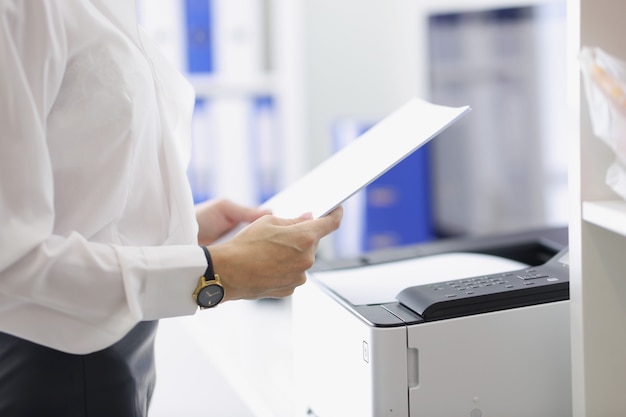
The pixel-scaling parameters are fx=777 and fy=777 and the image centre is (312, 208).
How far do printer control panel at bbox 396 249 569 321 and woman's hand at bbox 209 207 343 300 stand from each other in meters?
0.14

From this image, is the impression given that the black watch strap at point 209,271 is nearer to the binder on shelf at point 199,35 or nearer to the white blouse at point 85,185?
the white blouse at point 85,185

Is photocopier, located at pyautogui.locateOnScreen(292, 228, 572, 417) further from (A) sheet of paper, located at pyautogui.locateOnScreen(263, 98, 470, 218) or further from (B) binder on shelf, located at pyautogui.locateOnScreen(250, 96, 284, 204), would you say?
(B) binder on shelf, located at pyautogui.locateOnScreen(250, 96, 284, 204)

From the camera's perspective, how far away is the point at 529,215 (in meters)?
3.10

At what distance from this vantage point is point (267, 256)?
89cm

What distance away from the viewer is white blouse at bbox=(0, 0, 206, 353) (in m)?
0.77

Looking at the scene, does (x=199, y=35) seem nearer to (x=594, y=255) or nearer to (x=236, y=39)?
(x=236, y=39)

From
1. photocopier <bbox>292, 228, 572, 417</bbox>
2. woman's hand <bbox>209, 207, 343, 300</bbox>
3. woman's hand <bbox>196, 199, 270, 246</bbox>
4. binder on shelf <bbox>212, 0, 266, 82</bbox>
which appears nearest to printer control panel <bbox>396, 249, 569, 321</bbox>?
photocopier <bbox>292, 228, 572, 417</bbox>

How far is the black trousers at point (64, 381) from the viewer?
0.89 m

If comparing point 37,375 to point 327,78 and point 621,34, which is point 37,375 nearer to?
point 621,34

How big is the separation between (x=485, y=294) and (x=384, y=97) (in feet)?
7.48

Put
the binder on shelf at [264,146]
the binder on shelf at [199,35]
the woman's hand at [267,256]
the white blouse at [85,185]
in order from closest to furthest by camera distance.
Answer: the white blouse at [85,185] → the woman's hand at [267,256] → the binder on shelf at [199,35] → the binder on shelf at [264,146]

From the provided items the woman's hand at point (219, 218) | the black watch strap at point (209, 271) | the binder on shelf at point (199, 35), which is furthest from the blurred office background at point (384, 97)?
the black watch strap at point (209, 271)

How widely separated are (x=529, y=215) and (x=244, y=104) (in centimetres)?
123

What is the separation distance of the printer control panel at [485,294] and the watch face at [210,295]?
23cm
